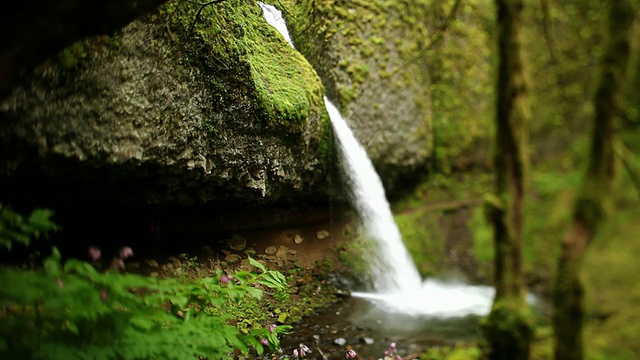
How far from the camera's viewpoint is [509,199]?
13.4ft

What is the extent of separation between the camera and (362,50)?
15.0ft

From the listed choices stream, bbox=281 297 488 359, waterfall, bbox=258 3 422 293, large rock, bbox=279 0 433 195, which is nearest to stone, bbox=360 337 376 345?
stream, bbox=281 297 488 359

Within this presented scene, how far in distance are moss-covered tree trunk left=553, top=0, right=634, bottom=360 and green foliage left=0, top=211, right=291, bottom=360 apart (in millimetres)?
3281

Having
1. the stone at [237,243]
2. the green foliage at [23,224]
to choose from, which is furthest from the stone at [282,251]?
the green foliage at [23,224]

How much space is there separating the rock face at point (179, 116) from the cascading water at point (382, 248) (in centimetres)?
28

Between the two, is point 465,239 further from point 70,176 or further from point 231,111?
point 70,176

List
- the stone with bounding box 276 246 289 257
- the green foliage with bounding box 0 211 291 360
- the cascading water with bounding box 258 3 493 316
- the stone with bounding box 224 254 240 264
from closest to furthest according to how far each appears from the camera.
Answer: the green foliage with bounding box 0 211 291 360 < the stone with bounding box 224 254 240 264 < the stone with bounding box 276 246 289 257 < the cascading water with bounding box 258 3 493 316

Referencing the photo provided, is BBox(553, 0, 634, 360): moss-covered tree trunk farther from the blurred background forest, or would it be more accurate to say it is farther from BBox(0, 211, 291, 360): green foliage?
BBox(0, 211, 291, 360): green foliage

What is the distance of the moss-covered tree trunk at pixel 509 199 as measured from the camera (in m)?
3.86

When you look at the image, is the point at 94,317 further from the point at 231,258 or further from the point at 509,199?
the point at 509,199

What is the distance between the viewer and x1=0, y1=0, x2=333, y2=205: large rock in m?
2.40

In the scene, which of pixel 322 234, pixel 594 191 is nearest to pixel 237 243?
pixel 322 234

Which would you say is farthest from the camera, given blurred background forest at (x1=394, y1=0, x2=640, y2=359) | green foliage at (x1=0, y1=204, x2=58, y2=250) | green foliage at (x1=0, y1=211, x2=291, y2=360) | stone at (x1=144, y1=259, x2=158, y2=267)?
blurred background forest at (x1=394, y1=0, x2=640, y2=359)

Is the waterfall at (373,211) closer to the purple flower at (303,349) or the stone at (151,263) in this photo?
the purple flower at (303,349)
